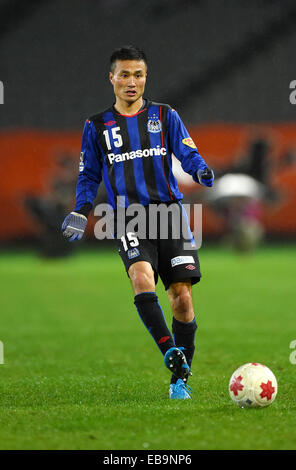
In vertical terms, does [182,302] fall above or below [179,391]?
above

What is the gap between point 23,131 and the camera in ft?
66.4

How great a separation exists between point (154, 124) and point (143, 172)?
1.17ft

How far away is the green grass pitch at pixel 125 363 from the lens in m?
4.01

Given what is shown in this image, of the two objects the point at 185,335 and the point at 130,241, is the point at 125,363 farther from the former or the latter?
the point at 130,241

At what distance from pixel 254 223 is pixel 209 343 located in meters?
11.0

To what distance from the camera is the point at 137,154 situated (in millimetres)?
5203

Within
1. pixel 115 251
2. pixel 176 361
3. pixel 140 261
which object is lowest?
pixel 176 361

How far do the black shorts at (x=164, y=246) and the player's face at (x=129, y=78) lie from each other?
2.52 feet

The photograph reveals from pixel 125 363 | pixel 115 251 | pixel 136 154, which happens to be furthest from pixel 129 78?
pixel 115 251

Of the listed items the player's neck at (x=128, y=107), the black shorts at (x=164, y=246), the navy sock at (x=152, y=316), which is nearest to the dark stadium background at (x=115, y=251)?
the navy sock at (x=152, y=316)

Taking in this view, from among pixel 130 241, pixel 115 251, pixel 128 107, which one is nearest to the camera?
pixel 130 241

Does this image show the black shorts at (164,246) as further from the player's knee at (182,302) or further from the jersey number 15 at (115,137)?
the jersey number 15 at (115,137)

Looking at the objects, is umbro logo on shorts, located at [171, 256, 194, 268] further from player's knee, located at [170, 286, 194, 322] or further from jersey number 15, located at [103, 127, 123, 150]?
jersey number 15, located at [103, 127, 123, 150]

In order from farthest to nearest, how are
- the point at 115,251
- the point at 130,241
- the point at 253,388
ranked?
the point at 115,251 → the point at 130,241 → the point at 253,388
